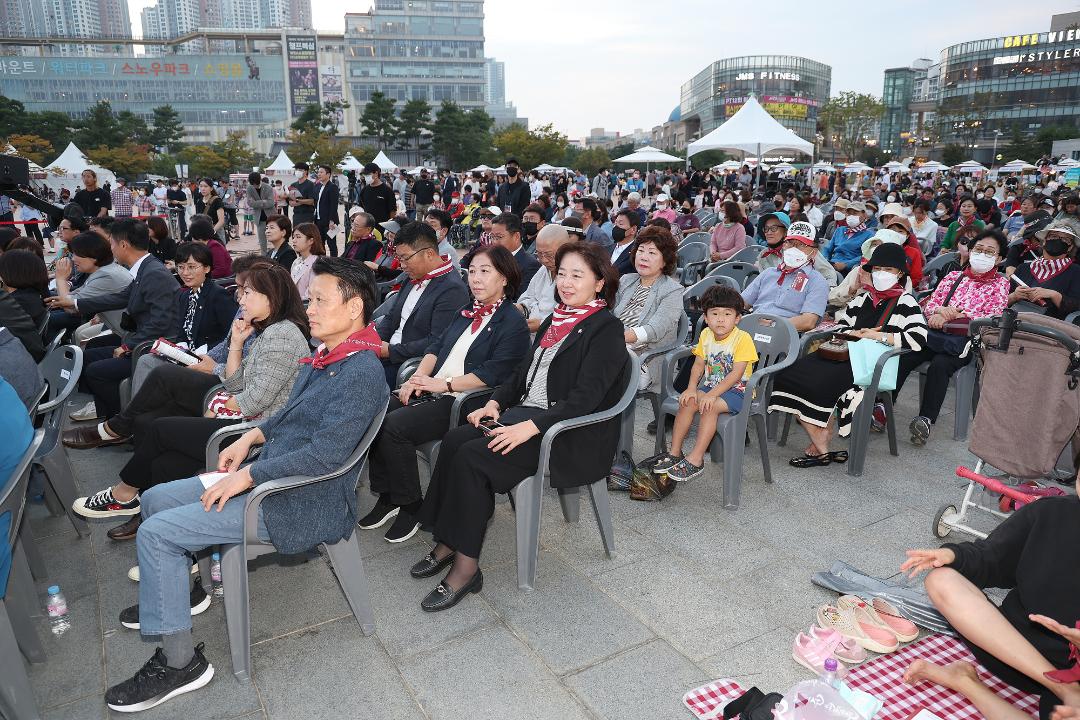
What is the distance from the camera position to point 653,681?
8.12ft

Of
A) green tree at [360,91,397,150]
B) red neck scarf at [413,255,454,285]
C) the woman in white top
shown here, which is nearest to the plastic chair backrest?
red neck scarf at [413,255,454,285]

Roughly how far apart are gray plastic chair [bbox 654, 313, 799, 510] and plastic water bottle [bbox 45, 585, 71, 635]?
3.11m

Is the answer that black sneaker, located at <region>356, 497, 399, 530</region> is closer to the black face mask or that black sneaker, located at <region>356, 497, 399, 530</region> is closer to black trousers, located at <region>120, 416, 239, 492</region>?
black trousers, located at <region>120, 416, 239, 492</region>

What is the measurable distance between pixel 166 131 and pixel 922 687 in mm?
81755

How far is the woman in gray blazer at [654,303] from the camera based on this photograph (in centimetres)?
442

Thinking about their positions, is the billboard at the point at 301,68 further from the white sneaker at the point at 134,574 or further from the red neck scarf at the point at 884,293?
the white sneaker at the point at 134,574

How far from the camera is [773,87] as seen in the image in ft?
316

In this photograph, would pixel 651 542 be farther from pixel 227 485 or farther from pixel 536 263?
pixel 536 263

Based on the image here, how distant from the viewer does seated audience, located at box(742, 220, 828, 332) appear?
16.3 ft

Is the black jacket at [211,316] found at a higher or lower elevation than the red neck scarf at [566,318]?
lower

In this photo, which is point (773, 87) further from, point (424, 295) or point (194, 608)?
point (194, 608)

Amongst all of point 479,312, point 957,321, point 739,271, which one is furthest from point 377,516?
point 739,271

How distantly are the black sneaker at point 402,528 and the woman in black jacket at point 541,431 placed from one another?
0.29 metres

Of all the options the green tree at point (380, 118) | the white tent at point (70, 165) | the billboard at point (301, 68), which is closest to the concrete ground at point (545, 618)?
Answer: the white tent at point (70, 165)
